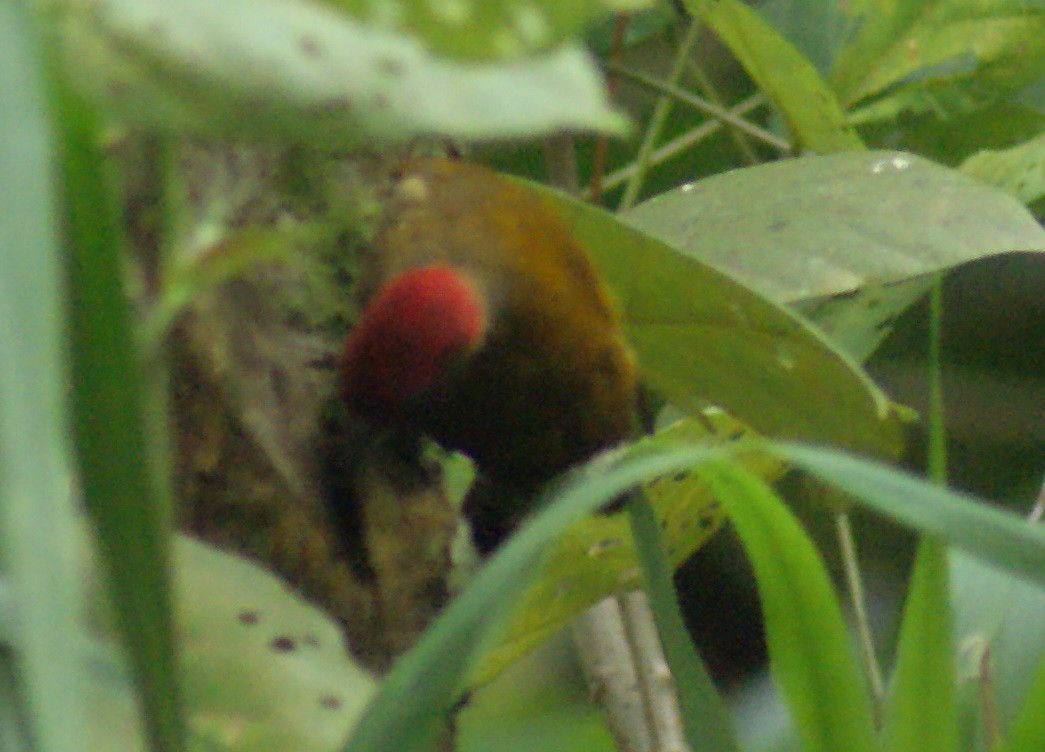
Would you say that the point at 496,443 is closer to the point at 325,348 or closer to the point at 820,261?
the point at 325,348

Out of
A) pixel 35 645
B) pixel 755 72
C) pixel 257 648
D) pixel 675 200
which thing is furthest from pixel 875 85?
pixel 35 645

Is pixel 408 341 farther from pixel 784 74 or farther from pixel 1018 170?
pixel 1018 170

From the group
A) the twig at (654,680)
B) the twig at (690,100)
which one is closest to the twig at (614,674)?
the twig at (654,680)

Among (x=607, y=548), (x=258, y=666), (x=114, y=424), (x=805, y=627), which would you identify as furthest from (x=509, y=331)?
(x=114, y=424)

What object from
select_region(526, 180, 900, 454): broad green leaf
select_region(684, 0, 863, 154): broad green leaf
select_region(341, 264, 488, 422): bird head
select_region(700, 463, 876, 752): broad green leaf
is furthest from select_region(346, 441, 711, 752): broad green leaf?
select_region(684, 0, 863, 154): broad green leaf

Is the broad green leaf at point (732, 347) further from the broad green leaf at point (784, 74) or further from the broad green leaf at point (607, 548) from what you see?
→ the broad green leaf at point (784, 74)

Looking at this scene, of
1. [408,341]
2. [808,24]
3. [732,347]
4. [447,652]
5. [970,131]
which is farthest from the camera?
[808,24]
